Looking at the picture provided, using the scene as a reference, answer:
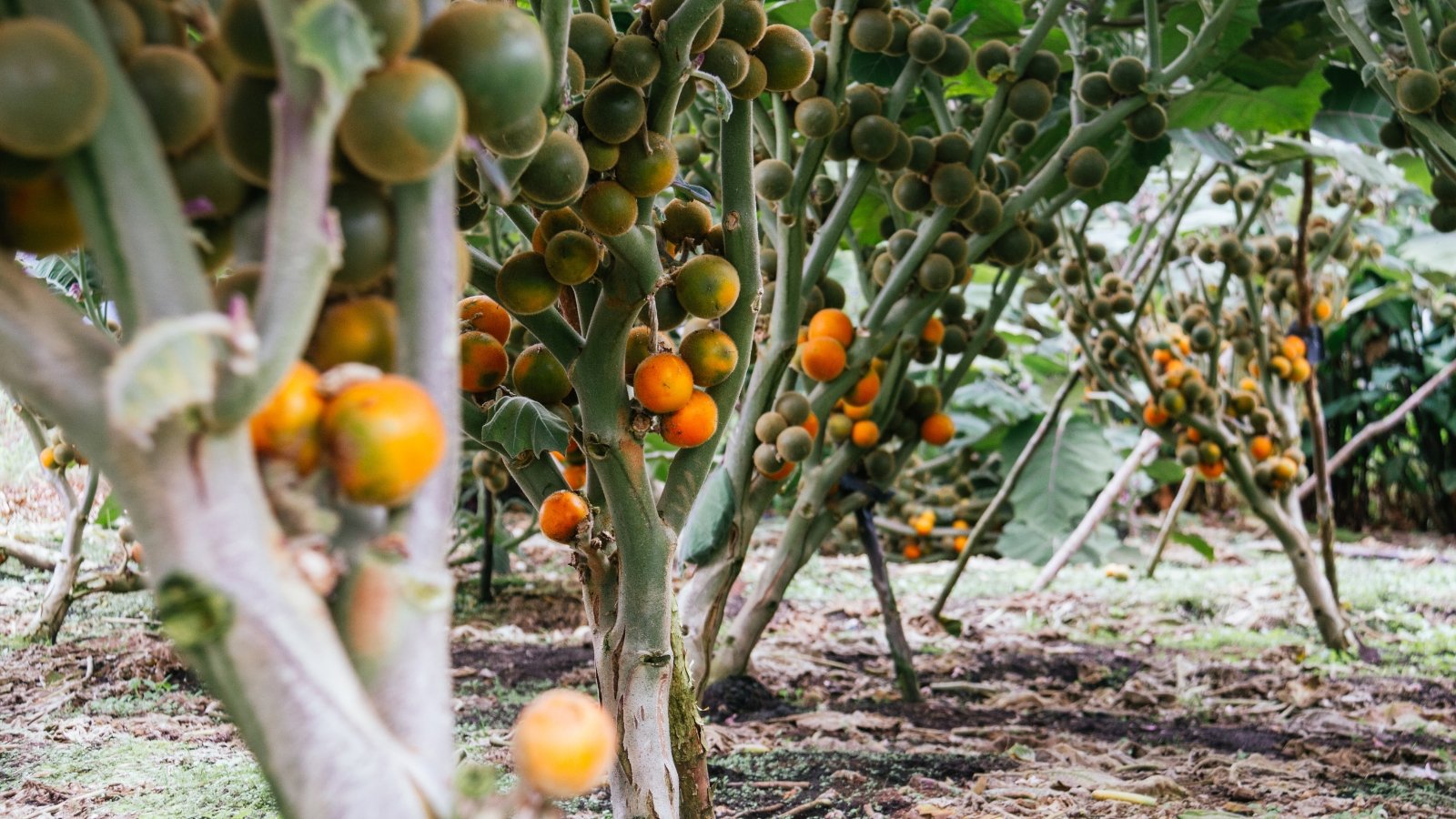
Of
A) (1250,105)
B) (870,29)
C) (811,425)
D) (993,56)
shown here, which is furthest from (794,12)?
(1250,105)

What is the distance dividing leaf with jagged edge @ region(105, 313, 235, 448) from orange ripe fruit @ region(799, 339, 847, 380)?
6.73ft

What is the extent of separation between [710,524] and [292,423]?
1.80 m

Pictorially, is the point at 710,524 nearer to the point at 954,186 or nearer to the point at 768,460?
the point at 768,460

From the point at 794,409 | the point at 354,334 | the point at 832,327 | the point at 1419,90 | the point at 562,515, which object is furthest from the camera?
the point at 832,327

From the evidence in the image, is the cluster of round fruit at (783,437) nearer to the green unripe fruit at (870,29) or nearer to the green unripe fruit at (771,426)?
the green unripe fruit at (771,426)

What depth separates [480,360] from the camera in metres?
1.43

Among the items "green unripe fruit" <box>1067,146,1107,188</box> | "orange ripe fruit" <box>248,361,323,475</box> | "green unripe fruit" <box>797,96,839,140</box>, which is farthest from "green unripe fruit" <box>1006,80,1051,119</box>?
"orange ripe fruit" <box>248,361,323,475</box>

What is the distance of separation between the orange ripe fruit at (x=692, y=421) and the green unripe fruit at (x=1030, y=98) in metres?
1.50

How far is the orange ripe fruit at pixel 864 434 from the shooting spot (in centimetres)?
288

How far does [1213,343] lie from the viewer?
4246mm

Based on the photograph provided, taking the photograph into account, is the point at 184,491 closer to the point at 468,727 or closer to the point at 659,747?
the point at 659,747

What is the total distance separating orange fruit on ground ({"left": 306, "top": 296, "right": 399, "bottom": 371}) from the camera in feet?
2.23

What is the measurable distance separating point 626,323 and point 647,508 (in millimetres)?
262

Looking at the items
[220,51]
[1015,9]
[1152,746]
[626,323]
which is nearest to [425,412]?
[220,51]
